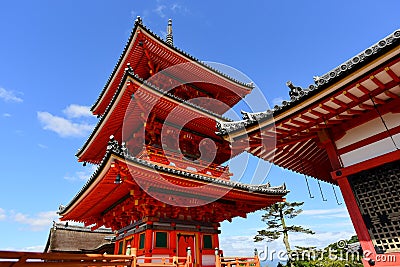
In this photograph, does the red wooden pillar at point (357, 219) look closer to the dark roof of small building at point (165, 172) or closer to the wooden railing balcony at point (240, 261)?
the wooden railing balcony at point (240, 261)

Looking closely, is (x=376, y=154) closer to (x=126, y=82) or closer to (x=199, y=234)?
(x=199, y=234)

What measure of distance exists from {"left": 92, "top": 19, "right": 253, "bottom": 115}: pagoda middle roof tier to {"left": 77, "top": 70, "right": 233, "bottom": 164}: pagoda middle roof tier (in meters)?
2.47

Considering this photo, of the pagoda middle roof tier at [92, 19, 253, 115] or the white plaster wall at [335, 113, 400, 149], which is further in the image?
the pagoda middle roof tier at [92, 19, 253, 115]

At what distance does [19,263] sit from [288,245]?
96.1 ft

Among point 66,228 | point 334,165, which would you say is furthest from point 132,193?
point 66,228

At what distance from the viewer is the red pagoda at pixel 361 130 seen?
16.1 ft

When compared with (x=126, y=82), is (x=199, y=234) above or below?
below

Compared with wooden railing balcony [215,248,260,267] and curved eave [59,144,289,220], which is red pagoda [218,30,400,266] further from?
wooden railing balcony [215,248,260,267]

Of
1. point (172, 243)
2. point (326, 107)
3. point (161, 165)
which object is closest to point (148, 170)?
point (161, 165)

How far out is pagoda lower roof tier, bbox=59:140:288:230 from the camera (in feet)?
27.1

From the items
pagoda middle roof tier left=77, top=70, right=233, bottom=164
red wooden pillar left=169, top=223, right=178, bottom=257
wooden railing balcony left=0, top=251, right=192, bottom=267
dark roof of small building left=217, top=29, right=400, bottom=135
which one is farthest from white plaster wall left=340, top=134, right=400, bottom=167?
red wooden pillar left=169, top=223, right=178, bottom=257

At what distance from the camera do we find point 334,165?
645cm

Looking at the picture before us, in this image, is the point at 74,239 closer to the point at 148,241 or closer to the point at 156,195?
the point at 148,241

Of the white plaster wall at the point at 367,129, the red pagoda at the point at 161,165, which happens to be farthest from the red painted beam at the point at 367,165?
the red pagoda at the point at 161,165
